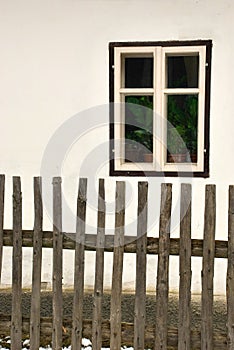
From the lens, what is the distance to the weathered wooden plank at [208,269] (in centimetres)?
346

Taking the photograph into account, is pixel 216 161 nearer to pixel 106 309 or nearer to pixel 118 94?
pixel 118 94

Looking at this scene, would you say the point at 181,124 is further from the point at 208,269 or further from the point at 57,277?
the point at 57,277

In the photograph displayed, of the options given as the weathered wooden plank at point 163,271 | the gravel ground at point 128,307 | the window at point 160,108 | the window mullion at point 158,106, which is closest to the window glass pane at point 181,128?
the window at point 160,108

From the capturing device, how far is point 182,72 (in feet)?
18.1

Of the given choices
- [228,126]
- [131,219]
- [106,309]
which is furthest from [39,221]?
[228,126]

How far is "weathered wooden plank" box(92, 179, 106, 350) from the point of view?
3.54 m

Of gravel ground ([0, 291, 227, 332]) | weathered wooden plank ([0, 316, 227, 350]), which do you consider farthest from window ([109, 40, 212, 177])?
weathered wooden plank ([0, 316, 227, 350])

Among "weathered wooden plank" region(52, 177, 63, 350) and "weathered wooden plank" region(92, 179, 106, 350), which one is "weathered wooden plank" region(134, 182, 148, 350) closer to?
"weathered wooden plank" region(92, 179, 106, 350)

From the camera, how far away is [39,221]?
144 inches

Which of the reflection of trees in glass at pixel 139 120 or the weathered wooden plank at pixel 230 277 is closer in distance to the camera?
the weathered wooden plank at pixel 230 277

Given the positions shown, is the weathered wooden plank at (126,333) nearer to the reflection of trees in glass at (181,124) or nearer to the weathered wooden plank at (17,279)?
the weathered wooden plank at (17,279)

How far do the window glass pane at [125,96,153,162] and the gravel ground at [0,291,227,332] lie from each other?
4.71ft

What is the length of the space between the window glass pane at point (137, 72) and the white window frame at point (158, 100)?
0.07 metres

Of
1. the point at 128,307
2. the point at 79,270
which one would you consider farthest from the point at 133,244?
the point at 128,307
